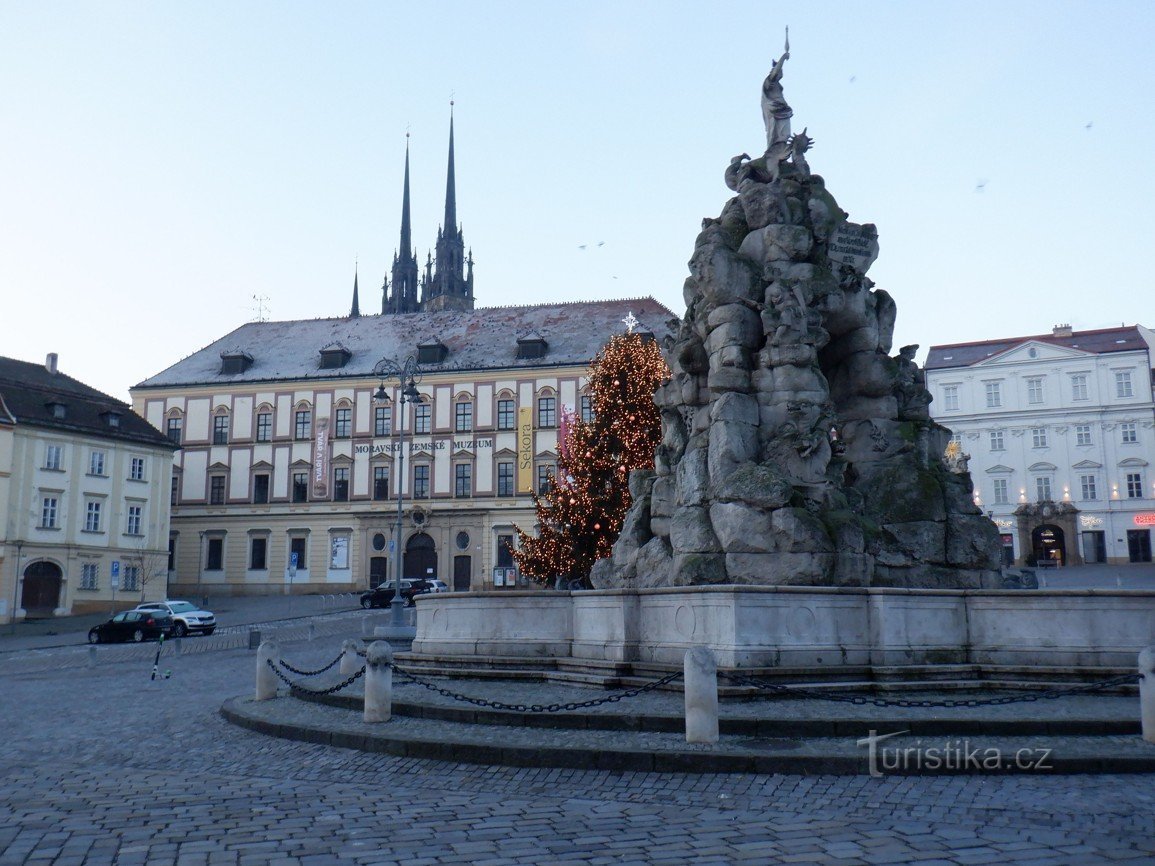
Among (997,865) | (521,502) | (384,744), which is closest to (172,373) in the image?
(521,502)

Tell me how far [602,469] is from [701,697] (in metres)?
24.8

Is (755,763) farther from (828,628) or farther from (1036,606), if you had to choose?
(1036,606)

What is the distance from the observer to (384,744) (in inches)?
394

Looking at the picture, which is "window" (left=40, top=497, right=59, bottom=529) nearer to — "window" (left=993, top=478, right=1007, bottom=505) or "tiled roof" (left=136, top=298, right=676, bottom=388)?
"tiled roof" (left=136, top=298, right=676, bottom=388)

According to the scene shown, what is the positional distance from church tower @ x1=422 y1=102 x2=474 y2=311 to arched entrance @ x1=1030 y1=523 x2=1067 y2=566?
58854 millimetres

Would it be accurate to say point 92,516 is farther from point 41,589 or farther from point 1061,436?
point 1061,436

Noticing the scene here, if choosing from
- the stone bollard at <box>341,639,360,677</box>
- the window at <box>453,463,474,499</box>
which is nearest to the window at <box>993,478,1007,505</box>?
the window at <box>453,463,474,499</box>

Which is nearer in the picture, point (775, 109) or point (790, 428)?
point (790, 428)

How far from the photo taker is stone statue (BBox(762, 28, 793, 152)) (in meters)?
16.7

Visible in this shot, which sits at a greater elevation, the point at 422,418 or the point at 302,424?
the point at 422,418

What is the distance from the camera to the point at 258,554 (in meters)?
61.8

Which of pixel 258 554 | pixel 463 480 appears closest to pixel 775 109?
pixel 463 480

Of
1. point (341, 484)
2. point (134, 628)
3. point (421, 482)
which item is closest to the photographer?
point (134, 628)

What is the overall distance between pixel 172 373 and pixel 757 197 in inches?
2252
